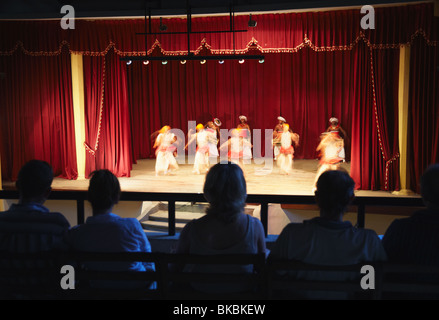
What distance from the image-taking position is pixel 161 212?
24.5 ft

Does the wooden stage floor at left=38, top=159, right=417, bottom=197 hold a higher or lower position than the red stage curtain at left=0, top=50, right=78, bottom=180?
lower

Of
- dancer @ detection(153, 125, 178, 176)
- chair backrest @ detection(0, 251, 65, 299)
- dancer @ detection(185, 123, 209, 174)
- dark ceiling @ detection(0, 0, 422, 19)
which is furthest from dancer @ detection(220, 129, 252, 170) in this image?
chair backrest @ detection(0, 251, 65, 299)

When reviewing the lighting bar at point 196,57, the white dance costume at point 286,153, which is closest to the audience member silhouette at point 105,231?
the lighting bar at point 196,57

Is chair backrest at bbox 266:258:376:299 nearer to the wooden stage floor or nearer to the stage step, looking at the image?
the stage step

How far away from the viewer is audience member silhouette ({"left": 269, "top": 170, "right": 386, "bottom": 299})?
1741mm

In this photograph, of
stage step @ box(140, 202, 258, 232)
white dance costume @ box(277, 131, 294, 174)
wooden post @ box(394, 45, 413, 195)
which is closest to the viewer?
stage step @ box(140, 202, 258, 232)

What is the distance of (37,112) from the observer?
352 inches

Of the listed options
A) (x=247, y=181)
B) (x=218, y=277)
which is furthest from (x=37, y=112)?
(x=218, y=277)

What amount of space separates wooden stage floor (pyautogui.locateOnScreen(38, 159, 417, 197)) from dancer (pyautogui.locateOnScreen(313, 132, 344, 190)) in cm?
41

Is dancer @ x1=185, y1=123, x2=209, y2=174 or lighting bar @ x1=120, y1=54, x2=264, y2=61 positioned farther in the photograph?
dancer @ x1=185, y1=123, x2=209, y2=174

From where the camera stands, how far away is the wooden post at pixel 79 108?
28.5 feet

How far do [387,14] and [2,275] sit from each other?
7.02m

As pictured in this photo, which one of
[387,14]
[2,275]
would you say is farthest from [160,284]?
[387,14]

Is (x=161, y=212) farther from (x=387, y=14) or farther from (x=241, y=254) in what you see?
(x=241, y=254)
